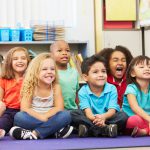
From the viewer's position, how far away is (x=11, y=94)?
2.12 metres

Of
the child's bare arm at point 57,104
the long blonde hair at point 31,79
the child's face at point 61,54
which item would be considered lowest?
the child's bare arm at point 57,104

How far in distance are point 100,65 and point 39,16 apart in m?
1.23

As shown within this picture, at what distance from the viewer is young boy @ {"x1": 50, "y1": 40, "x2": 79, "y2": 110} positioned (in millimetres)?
2232

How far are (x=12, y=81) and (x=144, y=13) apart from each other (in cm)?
137

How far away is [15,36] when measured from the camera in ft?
9.39

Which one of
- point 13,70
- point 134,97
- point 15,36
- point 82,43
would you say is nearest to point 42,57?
point 13,70

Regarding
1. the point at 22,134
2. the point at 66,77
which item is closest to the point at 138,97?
the point at 66,77

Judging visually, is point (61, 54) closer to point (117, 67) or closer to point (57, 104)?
point (117, 67)

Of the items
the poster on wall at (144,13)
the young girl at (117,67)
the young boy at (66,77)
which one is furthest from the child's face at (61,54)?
the poster on wall at (144,13)

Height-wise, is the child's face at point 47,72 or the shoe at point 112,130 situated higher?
the child's face at point 47,72

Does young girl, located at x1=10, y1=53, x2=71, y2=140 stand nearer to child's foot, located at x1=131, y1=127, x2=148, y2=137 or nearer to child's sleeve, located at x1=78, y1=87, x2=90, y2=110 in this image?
child's sleeve, located at x1=78, y1=87, x2=90, y2=110

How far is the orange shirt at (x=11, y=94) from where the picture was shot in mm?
2113

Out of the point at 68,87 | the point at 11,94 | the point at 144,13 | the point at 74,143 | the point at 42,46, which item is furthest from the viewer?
the point at 42,46

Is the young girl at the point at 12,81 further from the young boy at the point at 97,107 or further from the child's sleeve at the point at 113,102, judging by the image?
the child's sleeve at the point at 113,102
